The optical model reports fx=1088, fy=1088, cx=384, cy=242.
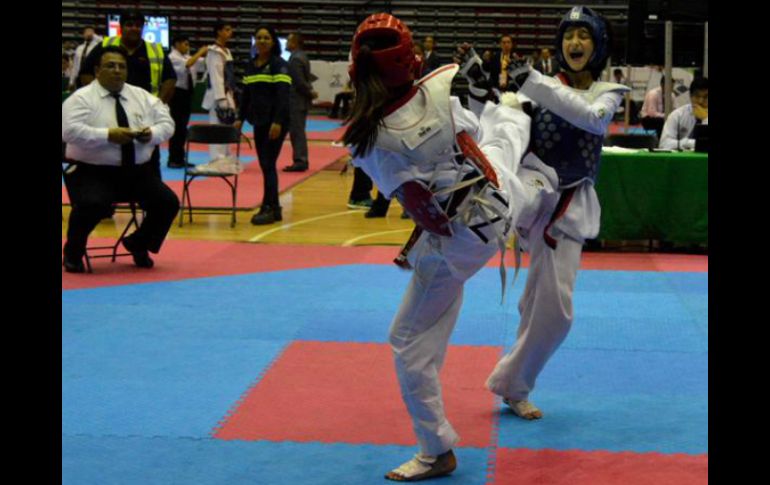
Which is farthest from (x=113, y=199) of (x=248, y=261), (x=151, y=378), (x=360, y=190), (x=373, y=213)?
(x=360, y=190)

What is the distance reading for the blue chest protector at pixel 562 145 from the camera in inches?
194

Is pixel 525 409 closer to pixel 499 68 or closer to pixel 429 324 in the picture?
pixel 429 324

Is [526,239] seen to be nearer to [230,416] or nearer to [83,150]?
[230,416]

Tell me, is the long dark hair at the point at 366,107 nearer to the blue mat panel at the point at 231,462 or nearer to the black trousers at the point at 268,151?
the blue mat panel at the point at 231,462

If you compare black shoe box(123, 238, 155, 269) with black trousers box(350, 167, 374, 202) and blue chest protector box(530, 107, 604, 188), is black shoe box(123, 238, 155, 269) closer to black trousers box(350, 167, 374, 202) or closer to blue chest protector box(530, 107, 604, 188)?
black trousers box(350, 167, 374, 202)

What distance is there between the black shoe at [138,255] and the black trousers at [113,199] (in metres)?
0.03

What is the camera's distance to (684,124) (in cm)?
1072

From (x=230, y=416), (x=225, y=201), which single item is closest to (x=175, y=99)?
(x=225, y=201)

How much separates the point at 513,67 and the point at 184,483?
225cm

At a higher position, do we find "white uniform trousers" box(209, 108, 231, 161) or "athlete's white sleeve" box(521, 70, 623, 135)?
"athlete's white sleeve" box(521, 70, 623, 135)

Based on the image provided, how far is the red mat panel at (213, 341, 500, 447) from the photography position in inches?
196

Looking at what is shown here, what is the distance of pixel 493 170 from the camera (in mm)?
4371

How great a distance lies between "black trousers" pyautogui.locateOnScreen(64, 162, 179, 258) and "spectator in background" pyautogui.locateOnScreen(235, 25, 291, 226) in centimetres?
196

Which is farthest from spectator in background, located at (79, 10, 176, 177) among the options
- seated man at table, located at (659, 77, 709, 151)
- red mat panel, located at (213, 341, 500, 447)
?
seated man at table, located at (659, 77, 709, 151)
